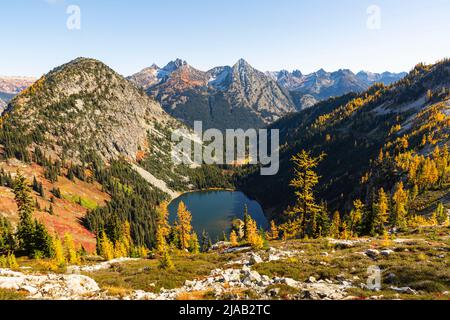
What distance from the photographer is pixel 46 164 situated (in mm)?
176500

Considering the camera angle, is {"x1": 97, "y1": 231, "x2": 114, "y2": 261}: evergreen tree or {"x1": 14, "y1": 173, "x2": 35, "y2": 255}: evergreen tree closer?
{"x1": 14, "y1": 173, "x2": 35, "y2": 255}: evergreen tree

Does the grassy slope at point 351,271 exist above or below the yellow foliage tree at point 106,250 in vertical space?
above

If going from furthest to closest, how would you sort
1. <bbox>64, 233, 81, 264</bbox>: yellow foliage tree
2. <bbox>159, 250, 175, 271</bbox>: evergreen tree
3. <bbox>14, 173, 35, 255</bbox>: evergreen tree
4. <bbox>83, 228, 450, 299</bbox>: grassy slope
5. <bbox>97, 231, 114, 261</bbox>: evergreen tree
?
<bbox>97, 231, 114, 261</bbox>: evergreen tree < <bbox>14, 173, 35, 255</bbox>: evergreen tree < <bbox>64, 233, 81, 264</bbox>: yellow foliage tree < <bbox>159, 250, 175, 271</bbox>: evergreen tree < <bbox>83, 228, 450, 299</bbox>: grassy slope

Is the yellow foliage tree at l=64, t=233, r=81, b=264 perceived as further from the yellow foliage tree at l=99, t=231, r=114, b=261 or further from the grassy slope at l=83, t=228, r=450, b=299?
the grassy slope at l=83, t=228, r=450, b=299

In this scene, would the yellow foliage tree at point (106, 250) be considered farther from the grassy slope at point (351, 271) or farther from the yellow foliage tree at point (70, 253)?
the grassy slope at point (351, 271)

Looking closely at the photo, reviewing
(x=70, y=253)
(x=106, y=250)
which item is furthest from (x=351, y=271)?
(x=70, y=253)

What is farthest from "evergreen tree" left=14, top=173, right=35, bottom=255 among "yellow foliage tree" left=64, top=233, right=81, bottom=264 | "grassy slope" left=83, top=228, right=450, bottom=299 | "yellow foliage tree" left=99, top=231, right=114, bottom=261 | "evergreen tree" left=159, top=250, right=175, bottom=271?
"evergreen tree" left=159, top=250, right=175, bottom=271

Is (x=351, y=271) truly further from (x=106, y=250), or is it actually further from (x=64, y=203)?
(x=64, y=203)

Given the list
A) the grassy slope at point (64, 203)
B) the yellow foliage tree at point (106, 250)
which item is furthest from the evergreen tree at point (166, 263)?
the grassy slope at point (64, 203)

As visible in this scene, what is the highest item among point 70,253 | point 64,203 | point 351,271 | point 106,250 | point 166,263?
point 351,271

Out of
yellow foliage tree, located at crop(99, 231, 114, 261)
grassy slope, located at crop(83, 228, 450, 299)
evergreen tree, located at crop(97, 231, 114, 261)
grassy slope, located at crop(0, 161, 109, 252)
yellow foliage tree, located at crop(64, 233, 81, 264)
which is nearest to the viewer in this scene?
grassy slope, located at crop(83, 228, 450, 299)

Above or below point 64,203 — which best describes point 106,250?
above
